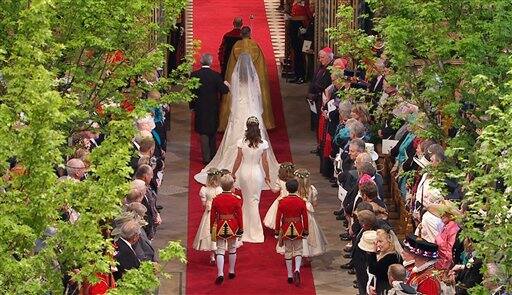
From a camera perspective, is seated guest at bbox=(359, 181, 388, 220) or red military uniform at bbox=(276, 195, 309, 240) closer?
seated guest at bbox=(359, 181, 388, 220)

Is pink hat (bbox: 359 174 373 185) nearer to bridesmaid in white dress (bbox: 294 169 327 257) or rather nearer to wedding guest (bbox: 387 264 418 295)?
bridesmaid in white dress (bbox: 294 169 327 257)

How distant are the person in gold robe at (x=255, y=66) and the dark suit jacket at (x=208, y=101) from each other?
1623mm

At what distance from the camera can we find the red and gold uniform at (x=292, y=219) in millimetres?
20781

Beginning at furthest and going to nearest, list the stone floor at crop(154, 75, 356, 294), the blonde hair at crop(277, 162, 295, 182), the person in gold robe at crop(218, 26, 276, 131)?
the person in gold robe at crop(218, 26, 276, 131) → the stone floor at crop(154, 75, 356, 294) → the blonde hair at crop(277, 162, 295, 182)

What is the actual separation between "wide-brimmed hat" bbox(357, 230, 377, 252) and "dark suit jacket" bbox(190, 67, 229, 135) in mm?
8870

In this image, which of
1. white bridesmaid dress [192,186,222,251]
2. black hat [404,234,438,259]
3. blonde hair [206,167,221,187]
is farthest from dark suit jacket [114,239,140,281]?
white bridesmaid dress [192,186,222,251]

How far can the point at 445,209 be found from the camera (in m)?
16.7

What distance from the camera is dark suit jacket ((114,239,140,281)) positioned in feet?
58.1

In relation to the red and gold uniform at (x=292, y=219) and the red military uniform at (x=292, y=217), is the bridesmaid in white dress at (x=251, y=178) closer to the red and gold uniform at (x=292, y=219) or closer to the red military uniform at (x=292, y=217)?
the red and gold uniform at (x=292, y=219)

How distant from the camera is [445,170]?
17.9 metres

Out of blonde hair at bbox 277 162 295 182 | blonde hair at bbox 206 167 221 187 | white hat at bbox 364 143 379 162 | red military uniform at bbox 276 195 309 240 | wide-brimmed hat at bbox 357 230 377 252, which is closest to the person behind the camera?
wide-brimmed hat at bbox 357 230 377 252

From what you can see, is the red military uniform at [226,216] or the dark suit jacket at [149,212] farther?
the red military uniform at [226,216]

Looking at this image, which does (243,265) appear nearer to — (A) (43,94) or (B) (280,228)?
(B) (280,228)

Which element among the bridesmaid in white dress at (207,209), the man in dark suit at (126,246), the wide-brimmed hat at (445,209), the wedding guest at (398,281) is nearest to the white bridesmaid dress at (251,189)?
the bridesmaid in white dress at (207,209)
